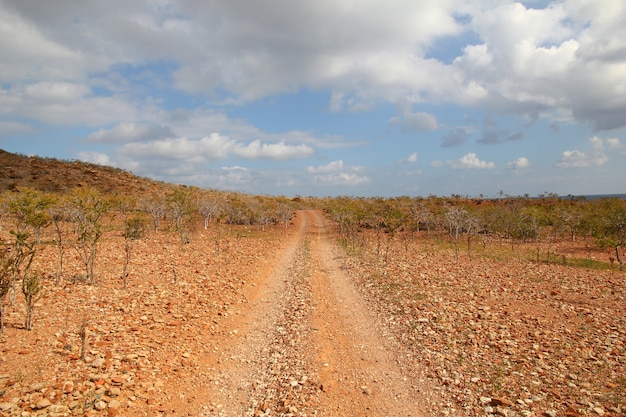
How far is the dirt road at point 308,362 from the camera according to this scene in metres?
7.37

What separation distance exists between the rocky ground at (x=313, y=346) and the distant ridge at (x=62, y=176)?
46275 mm

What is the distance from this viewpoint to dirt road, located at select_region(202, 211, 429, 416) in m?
7.37

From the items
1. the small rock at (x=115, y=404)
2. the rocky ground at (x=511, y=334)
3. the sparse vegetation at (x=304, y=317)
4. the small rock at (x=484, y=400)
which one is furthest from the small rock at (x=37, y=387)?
the small rock at (x=484, y=400)

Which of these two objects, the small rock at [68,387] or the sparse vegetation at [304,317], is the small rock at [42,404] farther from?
the small rock at [68,387]

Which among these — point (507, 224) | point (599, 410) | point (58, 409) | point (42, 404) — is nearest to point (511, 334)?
point (599, 410)

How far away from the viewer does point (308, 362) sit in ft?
29.9

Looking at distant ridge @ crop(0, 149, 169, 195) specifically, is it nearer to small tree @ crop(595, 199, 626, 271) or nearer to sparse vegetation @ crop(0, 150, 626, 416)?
sparse vegetation @ crop(0, 150, 626, 416)

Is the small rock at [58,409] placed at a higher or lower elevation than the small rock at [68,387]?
lower

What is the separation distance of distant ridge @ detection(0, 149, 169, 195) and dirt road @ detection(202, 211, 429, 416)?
2006 inches

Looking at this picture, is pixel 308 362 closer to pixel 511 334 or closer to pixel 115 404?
pixel 115 404

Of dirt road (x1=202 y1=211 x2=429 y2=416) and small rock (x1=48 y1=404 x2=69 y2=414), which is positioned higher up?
small rock (x1=48 y1=404 x2=69 y2=414)

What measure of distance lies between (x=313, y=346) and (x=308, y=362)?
956 mm

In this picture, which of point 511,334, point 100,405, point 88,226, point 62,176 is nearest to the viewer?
point 100,405

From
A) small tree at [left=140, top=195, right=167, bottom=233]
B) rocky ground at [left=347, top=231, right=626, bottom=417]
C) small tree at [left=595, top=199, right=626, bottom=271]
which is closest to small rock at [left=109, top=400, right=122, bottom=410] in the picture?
rocky ground at [left=347, top=231, right=626, bottom=417]
